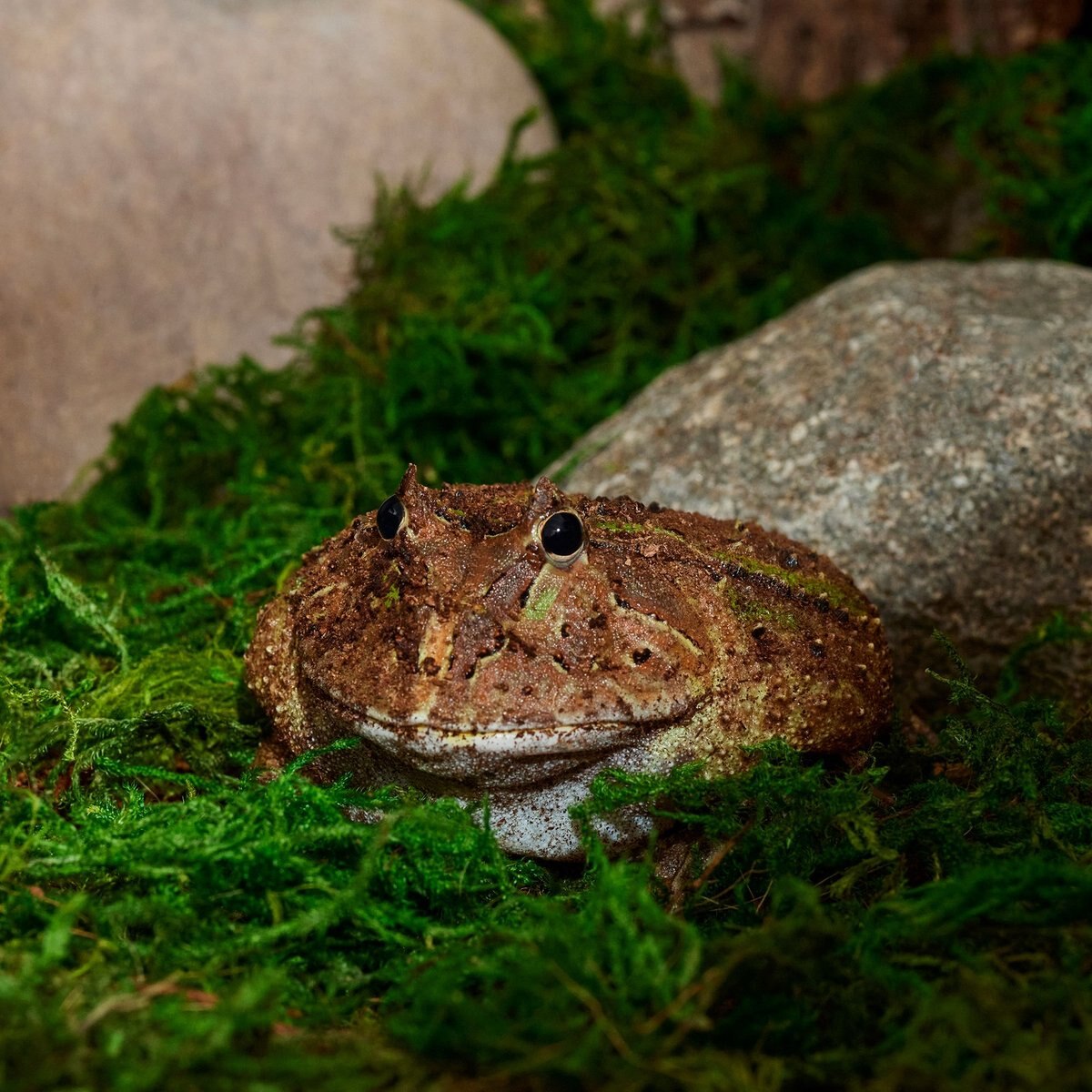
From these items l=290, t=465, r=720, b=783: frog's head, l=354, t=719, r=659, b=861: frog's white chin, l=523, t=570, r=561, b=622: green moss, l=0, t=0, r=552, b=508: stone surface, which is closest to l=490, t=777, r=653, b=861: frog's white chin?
l=354, t=719, r=659, b=861: frog's white chin

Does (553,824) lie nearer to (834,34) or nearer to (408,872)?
(408,872)

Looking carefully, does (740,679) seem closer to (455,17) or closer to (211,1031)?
(211,1031)

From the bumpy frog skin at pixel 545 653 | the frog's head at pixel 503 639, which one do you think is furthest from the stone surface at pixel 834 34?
the frog's head at pixel 503 639

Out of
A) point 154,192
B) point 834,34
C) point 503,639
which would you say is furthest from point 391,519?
point 834,34

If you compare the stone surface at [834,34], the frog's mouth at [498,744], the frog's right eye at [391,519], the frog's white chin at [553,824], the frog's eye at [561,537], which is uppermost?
the stone surface at [834,34]

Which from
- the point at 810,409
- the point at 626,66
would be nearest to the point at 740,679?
the point at 810,409

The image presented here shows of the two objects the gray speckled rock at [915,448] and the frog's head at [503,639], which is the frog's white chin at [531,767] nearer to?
the frog's head at [503,639]
